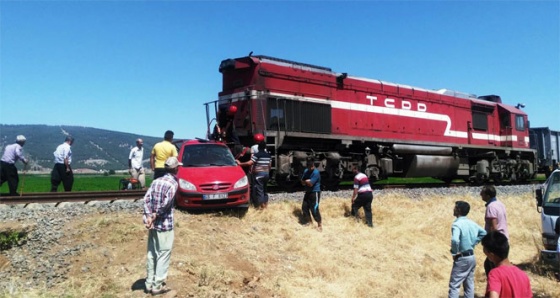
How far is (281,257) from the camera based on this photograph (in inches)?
289

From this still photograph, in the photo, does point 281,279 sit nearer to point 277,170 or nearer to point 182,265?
point 182,265

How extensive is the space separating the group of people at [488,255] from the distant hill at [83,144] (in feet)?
405

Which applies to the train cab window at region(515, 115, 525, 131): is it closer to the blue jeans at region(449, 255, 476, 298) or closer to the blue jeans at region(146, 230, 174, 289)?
the blue jeans at region(449, 255, 476, 298)

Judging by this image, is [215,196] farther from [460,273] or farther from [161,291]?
[460,273]

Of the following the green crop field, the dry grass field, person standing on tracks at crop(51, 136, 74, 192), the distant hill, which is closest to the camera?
the dry grass field

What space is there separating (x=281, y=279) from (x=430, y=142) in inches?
469

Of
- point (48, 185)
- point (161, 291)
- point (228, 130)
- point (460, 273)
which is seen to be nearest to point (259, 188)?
point (228, 130)

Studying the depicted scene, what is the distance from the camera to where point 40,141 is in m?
156

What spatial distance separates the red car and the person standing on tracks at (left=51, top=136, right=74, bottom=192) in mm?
3449

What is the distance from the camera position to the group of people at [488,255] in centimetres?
317

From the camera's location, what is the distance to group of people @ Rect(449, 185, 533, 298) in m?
3.17

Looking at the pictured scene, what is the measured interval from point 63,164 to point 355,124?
9259mm

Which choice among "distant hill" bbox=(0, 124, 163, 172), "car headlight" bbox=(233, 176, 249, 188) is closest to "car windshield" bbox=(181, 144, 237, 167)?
"car headlight" bbox=(233, 176, 249, 188)

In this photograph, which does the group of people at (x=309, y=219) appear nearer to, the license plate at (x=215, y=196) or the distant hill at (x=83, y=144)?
the license plate at (x=215, y=196)
